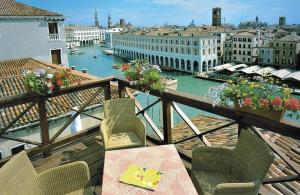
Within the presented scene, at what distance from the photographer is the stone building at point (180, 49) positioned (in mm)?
53906

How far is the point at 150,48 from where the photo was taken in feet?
219

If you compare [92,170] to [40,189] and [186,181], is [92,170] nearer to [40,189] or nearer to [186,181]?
[40,189]

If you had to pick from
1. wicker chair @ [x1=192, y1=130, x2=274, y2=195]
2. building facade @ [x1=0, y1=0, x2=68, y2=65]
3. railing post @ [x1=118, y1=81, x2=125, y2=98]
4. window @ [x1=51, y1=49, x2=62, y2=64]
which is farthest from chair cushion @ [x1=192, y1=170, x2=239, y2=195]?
window @ [x1=51, y1=49, x2=62, y2=64]

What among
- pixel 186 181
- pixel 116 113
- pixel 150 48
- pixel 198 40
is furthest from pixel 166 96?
pixel 150 48

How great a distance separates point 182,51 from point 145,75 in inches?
2103

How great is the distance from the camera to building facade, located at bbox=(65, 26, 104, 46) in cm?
12017

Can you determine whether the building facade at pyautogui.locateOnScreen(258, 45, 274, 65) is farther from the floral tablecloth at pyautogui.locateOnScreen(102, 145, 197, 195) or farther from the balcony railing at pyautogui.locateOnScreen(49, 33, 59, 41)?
the floral tablecloth at pyautogui.locateOnScreen(102, 145, 197, 195)

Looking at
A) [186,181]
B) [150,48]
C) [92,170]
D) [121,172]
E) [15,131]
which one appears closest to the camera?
[186,181]

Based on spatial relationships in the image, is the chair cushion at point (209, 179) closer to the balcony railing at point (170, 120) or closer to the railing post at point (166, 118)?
the balcony railing at point (170, 120)

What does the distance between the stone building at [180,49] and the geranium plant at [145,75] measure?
50.3 meters

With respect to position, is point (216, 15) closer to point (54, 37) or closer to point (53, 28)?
point (53, 28)

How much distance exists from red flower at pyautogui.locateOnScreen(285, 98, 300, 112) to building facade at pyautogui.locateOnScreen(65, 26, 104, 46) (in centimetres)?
12094

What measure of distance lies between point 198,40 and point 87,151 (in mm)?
50987

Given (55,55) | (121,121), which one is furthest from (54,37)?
(121,121)
